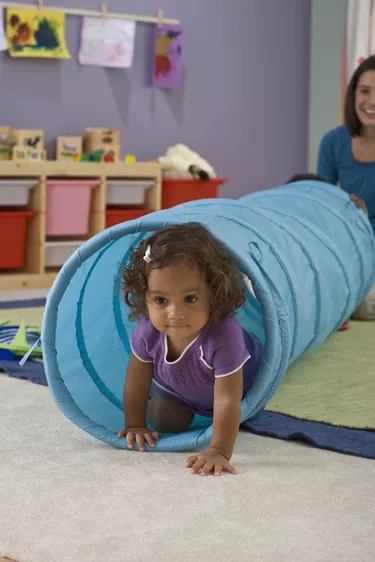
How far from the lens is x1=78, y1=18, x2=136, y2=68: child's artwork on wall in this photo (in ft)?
14.8

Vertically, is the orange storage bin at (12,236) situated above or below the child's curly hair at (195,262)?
below

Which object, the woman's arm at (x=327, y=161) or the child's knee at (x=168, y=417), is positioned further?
the woman's arm at (x=327, y=161)

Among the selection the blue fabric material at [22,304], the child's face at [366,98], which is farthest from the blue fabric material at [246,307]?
the blue fabric material at [22,304]

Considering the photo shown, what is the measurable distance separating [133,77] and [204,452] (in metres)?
3.29

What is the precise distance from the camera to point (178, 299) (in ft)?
5.30

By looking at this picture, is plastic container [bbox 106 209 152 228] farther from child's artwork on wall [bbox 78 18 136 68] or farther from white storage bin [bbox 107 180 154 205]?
child's artwork on wall [bbox 78 18 136 68]

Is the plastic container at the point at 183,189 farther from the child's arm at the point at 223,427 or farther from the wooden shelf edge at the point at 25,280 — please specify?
the child's arm at the point at 223,427

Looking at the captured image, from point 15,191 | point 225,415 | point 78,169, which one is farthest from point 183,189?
point 225,415

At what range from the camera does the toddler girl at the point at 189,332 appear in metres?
1.61

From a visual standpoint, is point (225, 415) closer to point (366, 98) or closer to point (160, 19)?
point (366, 98)

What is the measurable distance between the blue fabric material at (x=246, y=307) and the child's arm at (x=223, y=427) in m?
0.06

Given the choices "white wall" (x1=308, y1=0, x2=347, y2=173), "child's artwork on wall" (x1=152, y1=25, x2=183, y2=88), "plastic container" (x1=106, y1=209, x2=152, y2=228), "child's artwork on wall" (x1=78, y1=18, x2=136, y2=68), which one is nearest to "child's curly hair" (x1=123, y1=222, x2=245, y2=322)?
"plastic container" (x1=106, y1=209, x2=152, y2=228)

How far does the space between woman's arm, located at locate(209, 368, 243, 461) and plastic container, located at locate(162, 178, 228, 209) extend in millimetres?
2836

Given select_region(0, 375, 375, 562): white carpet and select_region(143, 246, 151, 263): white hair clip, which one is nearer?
select_region(0, 375, 375, 562): white carpet
